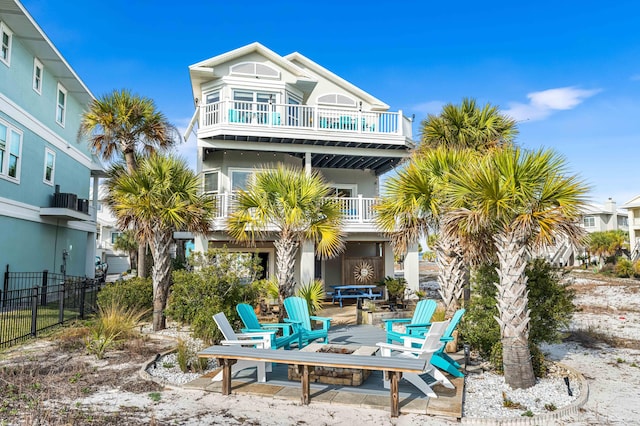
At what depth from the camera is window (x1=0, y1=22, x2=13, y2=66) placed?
15752 millimetres

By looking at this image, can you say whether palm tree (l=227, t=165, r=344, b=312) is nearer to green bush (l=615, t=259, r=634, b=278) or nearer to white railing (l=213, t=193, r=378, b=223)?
white railing (l=213, t=193, r=378, b=223)

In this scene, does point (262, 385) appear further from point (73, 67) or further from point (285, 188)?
point (73, 67)

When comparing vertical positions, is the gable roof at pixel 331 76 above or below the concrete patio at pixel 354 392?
above

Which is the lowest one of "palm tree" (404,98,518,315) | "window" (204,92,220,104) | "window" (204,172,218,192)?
"window" (204,172,218,192)

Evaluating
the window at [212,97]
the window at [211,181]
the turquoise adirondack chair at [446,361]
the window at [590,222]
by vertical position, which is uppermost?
the window at [212,97]

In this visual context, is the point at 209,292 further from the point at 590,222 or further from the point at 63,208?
the point at 590,222

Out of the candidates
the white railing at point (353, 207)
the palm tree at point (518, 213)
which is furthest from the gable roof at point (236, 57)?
the palm tree at point (518, 213)

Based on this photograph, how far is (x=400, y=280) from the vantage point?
15.2m

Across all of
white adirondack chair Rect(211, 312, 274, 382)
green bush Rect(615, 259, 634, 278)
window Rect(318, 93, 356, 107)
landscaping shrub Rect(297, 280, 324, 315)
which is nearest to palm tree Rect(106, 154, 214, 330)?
landscaping shrub Rect(297, 280, 324, 315)

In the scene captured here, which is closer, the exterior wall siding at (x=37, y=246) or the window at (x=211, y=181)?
the exterior wall siding at (x=37, y=246)

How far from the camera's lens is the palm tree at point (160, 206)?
38.5 ft

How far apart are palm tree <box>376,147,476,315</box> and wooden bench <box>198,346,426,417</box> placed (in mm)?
4506

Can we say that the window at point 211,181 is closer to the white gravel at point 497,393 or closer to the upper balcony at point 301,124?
the upper balcony at point 301,124

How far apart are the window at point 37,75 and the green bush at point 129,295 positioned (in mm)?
10428
